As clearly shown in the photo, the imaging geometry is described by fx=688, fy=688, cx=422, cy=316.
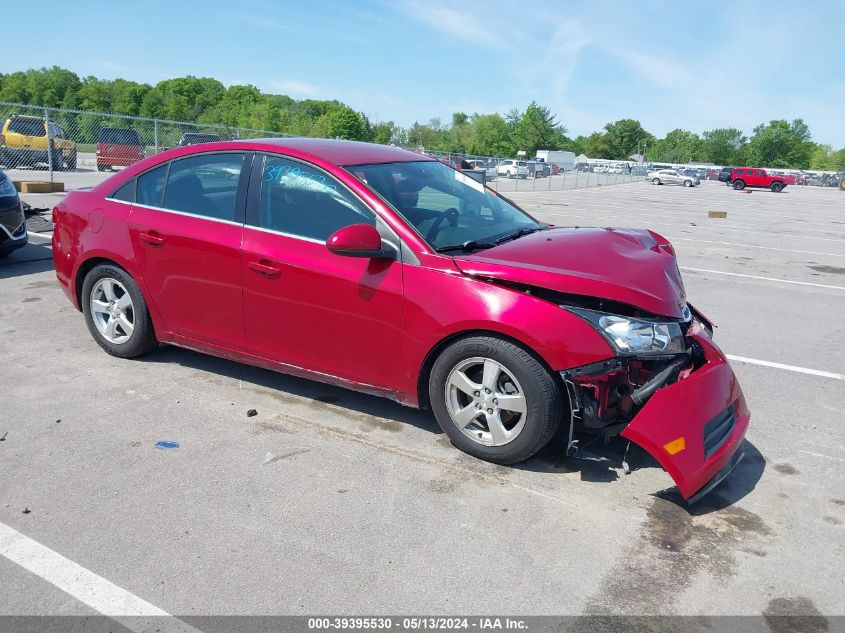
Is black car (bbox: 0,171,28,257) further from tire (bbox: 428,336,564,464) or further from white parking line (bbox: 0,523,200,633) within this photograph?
tire (bbox: 428,336,564,464)

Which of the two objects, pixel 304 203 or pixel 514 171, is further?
pixel 514 171

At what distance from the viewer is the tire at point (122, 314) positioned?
4898 mm

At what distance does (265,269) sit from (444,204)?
119 cm

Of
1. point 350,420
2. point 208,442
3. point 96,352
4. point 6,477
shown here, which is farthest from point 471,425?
point 96,352

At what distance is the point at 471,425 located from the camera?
378 cm

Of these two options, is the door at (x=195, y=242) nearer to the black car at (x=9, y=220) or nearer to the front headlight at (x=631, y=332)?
the front headlight at (x=631, y=332)

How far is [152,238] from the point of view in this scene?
15.3 feet

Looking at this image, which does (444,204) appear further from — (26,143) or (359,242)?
(26,143)

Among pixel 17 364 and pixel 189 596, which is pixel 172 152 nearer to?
pixel 17 364

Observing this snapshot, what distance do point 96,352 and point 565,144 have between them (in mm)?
118141

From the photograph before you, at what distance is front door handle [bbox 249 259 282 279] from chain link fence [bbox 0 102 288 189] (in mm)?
16440

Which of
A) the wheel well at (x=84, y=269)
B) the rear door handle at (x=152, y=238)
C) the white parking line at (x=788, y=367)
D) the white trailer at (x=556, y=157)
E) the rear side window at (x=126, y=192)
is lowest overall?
the white parking line at (x=788, y=367)

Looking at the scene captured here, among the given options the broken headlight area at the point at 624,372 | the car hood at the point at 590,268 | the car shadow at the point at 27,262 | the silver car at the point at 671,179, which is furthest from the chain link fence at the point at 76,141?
the silver car at the point at 671,179

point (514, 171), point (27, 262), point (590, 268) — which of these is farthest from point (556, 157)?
point (590, 268)
